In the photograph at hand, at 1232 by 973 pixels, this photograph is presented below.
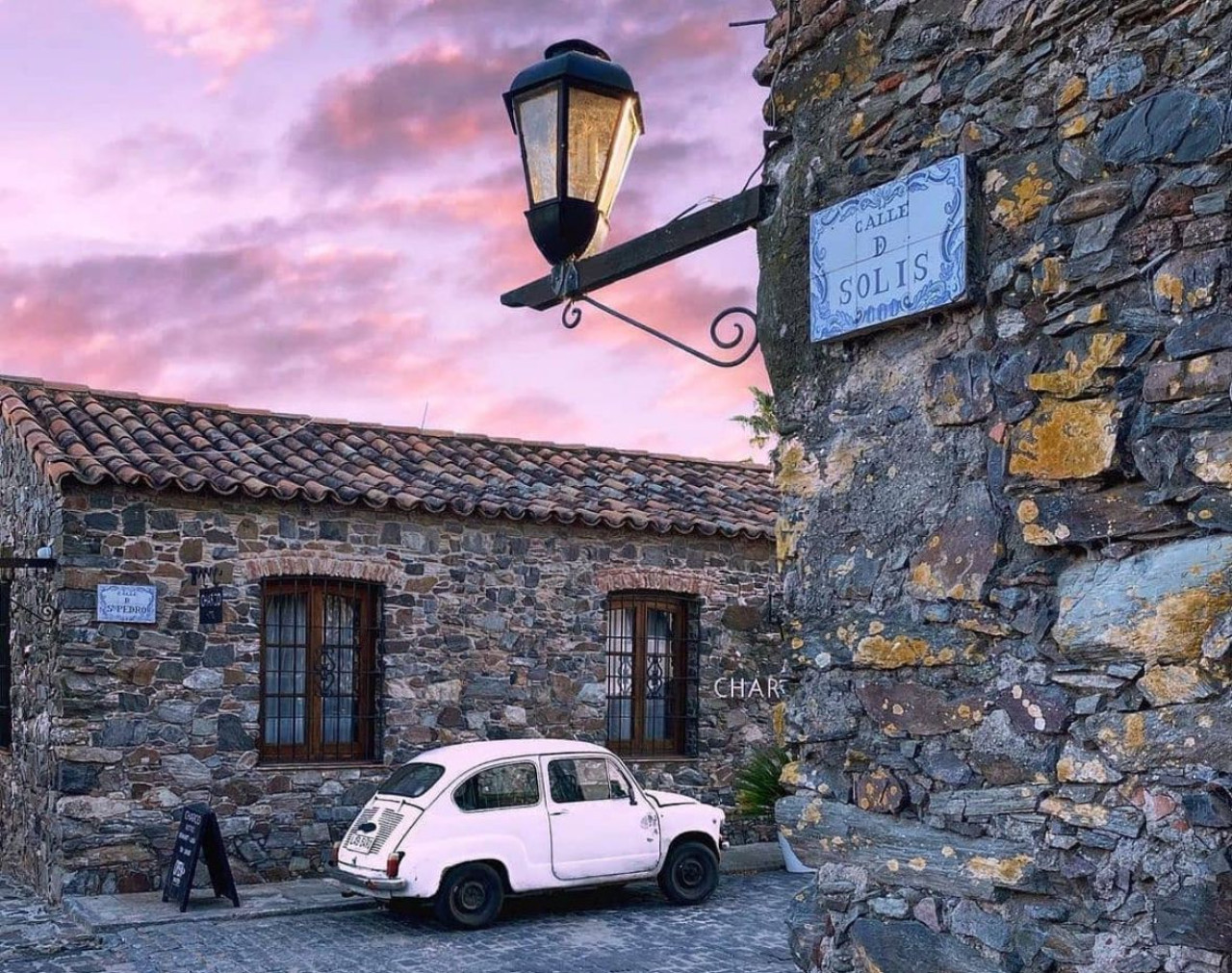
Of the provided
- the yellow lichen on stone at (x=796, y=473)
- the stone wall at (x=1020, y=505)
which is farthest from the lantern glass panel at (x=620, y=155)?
the yellow lichen on stone at (x=796, y=473)

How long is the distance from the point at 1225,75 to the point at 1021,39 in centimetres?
55

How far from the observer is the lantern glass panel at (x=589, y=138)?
4.38 metres

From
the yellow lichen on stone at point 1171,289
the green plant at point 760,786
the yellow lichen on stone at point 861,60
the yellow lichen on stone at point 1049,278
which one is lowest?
the green plant at point 760,786

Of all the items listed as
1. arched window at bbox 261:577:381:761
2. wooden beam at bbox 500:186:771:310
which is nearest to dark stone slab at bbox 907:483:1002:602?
wooden beam at bbox 500:186:771:310

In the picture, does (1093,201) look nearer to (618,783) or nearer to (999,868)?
(999,868)

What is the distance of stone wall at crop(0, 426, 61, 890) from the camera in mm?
11109

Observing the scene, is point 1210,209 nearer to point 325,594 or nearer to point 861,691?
point 861,691

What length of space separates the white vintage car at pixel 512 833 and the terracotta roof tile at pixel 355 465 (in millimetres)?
2834

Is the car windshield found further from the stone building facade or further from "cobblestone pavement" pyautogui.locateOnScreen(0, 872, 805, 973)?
the stone building facade

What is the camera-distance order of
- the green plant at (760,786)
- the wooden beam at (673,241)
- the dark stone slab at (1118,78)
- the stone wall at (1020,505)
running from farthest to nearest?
the green plant at (760,786), the wooden beam at (673,241), the dark stone slab at (1118,78), the stone wall at (1020,505)

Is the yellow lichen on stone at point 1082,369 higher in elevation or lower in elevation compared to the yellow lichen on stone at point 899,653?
higher

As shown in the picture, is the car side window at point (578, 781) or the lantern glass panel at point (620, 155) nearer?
the lantern glass panel at point (620, 155)

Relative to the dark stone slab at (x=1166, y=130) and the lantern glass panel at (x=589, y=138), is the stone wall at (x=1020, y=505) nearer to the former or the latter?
the dark stone slab at (x=1166, y=130)

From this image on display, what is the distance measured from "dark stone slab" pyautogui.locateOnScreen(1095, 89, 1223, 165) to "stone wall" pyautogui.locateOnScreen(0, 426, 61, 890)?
978 centimetres
